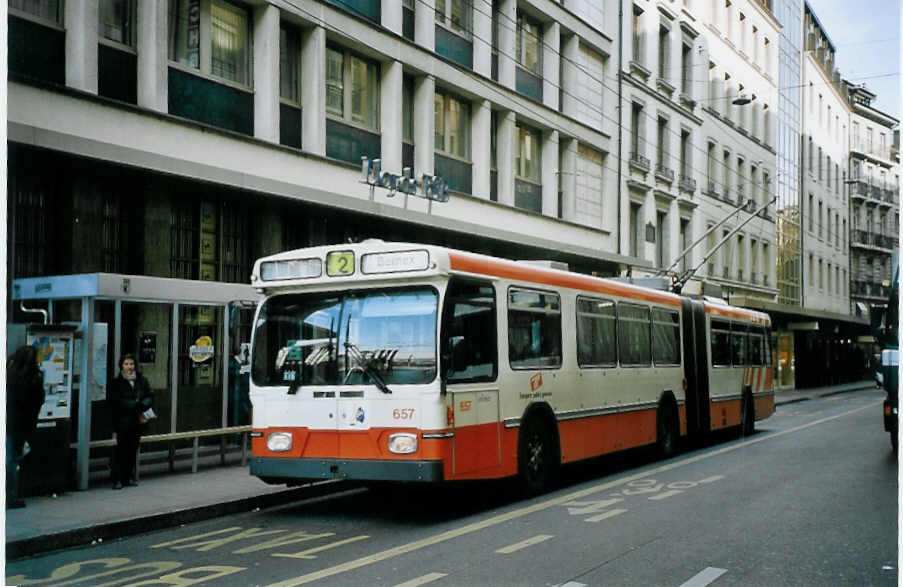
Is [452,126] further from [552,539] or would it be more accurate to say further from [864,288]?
[864,288]

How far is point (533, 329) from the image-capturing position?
1205 centimetres

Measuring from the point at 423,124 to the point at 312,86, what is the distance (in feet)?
13.2

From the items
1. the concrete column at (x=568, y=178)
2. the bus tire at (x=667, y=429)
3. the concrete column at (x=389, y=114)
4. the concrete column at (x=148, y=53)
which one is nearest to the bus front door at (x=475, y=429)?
the bus tire at (x=667, y=429)

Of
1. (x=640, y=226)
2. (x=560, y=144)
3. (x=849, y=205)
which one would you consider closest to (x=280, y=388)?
(x=560, y=144)

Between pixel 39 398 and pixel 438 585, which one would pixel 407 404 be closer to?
pixel 438 585

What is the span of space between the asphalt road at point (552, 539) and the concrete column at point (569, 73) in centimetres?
1762

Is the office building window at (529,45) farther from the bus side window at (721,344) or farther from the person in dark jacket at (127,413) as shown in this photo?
the person in dark jacket at (127,413)

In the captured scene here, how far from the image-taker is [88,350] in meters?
12.0

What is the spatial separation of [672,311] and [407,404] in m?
8.56

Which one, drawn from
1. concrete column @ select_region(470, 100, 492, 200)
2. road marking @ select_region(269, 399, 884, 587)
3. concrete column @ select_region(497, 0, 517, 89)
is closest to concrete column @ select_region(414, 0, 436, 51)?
concrete column @ select_region(470, 100, 492, 200)

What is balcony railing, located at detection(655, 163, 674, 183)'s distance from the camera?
36625 millimetres

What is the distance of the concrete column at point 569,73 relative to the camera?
29.6 metres

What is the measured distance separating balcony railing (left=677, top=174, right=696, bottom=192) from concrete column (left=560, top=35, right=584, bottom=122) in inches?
415

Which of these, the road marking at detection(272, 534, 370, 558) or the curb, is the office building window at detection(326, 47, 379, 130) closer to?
the curb
